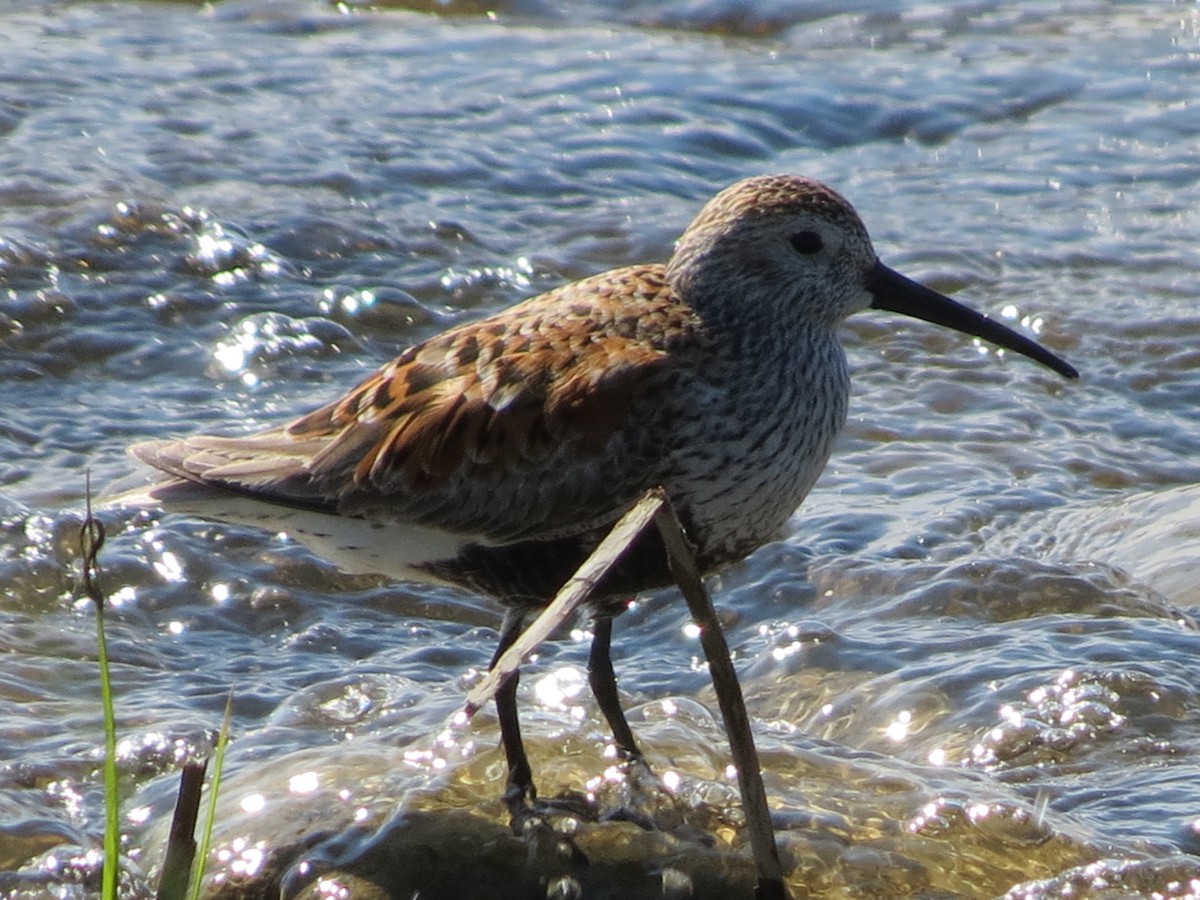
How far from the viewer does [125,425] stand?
7.90 meters

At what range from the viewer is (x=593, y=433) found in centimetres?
525

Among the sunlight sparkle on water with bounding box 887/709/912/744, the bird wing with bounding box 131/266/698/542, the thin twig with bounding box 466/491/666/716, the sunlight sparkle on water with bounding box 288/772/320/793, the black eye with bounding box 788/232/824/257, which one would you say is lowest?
the sunlight sparkle on water with bounding box 887/709/912/744

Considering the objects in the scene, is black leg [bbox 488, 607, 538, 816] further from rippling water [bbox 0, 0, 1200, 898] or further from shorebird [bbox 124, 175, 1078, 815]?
rippling water [bbox 0, 0, 1200, 898]

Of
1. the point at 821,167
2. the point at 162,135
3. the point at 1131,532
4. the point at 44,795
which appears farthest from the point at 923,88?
the point at 44,795

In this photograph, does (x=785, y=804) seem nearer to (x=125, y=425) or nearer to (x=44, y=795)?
(x=44, y=795)

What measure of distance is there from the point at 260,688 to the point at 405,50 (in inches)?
294

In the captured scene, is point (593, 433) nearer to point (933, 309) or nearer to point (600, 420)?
point (600, 420)

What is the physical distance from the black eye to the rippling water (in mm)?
1511

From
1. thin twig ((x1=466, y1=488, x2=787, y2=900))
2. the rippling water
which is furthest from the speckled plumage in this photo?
thin twig ((x1=466, y1=488, x2=787, y2=900))

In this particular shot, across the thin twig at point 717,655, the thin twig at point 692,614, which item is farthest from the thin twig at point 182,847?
the thin twig at point 717,655

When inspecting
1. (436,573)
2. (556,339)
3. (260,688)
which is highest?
(556,339)

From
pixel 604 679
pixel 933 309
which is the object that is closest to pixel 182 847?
pixel 604 679

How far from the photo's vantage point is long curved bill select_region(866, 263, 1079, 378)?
19.0 ft

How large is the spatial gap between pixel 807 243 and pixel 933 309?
54cm
